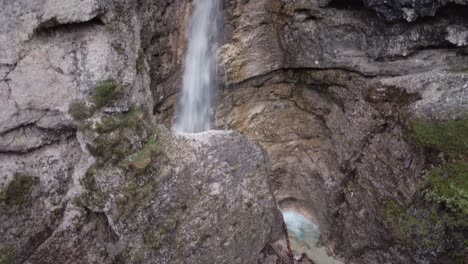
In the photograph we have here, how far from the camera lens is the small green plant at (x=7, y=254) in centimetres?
630

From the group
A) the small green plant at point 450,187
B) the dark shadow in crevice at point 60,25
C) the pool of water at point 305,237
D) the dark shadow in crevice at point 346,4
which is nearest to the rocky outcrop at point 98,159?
the dark shadow in crevice at point 60,25

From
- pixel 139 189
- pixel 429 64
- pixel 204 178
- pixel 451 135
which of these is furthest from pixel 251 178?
pixel 429 64

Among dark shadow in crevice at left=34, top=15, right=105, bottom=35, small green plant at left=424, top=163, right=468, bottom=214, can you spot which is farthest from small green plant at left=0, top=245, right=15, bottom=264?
small green plant at left=424, top=163, right=468, bottom=214

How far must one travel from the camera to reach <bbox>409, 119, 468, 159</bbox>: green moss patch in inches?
266

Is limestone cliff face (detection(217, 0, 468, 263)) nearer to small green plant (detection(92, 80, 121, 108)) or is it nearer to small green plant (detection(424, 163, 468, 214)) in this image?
small green plant (detection(424, 163, 468, 214))

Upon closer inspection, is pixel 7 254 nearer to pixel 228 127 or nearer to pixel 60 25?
pixel 60 25

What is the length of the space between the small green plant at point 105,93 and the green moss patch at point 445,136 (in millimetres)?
5317

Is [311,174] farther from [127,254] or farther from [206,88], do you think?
[127,254]

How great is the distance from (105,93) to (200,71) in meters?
3.34

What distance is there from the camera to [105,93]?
20.3 ft

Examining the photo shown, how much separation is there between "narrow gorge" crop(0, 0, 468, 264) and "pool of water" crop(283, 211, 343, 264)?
52mm

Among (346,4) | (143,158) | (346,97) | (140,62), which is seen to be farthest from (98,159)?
(346,4)

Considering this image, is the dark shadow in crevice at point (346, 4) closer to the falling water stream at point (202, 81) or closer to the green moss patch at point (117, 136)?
the falling water stream at point (202, 81)

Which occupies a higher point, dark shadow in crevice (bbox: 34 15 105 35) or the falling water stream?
dark shadow in crevice (bbox: 34 15 105 35)
